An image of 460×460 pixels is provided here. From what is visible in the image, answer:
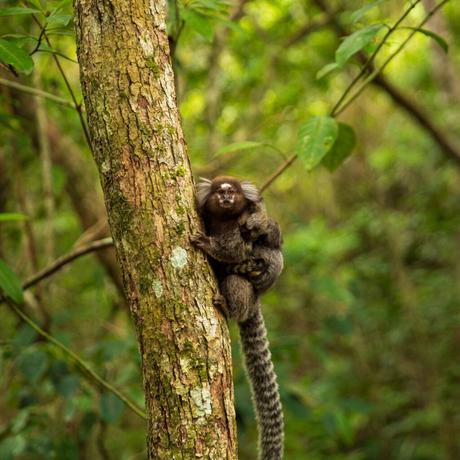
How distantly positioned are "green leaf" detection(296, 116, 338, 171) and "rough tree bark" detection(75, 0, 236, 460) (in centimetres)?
74

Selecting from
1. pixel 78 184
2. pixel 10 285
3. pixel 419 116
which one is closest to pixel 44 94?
pixel 10 285

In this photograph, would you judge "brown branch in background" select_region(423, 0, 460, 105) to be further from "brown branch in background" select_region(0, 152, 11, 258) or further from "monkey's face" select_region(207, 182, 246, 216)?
"monkey's face" select_region(207, 182, 246, 216)

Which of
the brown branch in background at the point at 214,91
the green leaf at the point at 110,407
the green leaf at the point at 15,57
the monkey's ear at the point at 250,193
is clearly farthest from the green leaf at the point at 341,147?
the brown branch in background at the point at 214,91

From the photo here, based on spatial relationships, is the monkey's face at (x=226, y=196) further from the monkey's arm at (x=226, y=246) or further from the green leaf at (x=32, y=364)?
the green leaf at (x=32, y=364)

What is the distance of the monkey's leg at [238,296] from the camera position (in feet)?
9.83

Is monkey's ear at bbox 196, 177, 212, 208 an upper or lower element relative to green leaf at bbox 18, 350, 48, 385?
upper

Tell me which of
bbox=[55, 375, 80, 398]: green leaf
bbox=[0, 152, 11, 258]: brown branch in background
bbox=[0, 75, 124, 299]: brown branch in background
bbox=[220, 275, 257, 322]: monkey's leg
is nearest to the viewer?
bbox=[220, 275, 257, 322]: monkey's leg

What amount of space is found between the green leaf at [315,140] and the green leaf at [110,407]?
1.79 meters

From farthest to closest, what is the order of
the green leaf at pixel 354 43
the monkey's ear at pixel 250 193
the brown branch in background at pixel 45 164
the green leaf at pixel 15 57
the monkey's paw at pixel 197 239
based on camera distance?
the brown branch in background at pixel 45 164
the monkey's ear at pixel 250 193
the green leaf at pixel 354 43
the green leaf at pixel 15 57
the monkey's paw at pixel 197 239

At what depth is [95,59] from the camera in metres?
2.23

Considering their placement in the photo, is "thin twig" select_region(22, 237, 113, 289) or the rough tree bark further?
"thin twig" select_region(22, 237, 113, 289)

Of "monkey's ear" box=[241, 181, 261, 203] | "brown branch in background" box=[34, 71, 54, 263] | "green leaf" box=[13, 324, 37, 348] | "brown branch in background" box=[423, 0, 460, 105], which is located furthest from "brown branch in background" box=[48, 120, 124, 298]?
"brown branch in background" box=[423, 0, 460, 105]

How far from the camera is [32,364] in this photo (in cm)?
343

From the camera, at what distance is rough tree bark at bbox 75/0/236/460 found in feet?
6.91
